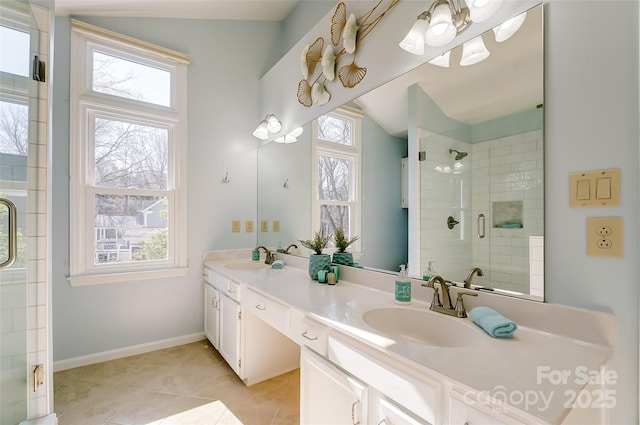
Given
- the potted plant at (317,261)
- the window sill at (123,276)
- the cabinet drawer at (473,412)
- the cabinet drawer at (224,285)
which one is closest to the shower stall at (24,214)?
the window sill at (123,276)

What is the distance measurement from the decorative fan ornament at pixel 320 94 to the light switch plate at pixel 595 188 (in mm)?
1541

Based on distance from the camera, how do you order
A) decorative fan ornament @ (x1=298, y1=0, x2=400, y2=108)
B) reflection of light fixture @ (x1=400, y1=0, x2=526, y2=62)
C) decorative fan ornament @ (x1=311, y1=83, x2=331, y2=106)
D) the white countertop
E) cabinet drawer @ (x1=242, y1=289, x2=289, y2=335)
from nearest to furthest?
the white countertop, reflection of light fixture @ (x1=400, y1=0, x2=526, y2=62), cabinet drawer @ (x1=242, y1=289, x2=289, y2=335), decorative fan ornament @ (x1=298, y1=0, x2=400, y2=108), decorative fan ornament @ (x1=311, y1=83, x2=331, y2=106)

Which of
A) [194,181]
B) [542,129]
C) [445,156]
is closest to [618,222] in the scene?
[542,129]

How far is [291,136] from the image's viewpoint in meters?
2.53

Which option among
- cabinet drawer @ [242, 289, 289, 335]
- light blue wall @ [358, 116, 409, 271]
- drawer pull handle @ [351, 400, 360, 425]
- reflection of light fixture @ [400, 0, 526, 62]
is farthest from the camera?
light blue wall @ [358, 116, 409, 271]

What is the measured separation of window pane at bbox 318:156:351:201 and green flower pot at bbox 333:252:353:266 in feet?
1.22

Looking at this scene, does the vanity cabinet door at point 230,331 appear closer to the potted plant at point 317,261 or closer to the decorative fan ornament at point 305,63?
the potted plant at point 317,261

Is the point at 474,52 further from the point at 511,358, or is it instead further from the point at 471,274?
the point at 511,358

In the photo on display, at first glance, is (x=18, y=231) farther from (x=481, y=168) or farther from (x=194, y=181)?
(x=481, y=168)

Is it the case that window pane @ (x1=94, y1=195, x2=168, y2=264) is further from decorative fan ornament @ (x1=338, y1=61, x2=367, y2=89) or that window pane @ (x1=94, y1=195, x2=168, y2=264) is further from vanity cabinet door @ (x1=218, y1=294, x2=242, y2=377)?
decorative fan ornament @ (x1=338, y1=61, x2=367, y2=89)

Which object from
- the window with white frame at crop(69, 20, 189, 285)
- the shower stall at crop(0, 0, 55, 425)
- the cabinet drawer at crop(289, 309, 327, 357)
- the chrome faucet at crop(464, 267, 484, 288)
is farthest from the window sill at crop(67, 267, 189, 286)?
the chrome faucet at crop(464, 267, 484, 288)

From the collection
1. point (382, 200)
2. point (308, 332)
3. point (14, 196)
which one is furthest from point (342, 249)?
point (14, 196)

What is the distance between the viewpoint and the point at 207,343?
258 cm

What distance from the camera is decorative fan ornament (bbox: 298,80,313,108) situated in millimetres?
2256
